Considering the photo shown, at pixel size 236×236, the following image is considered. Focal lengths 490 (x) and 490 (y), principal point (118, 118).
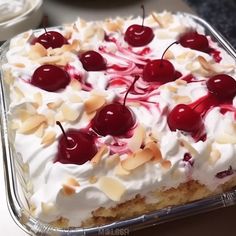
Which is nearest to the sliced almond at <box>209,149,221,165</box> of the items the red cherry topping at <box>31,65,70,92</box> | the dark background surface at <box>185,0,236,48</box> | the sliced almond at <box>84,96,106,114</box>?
the sliced almond at <box>84,96,106,114</box>

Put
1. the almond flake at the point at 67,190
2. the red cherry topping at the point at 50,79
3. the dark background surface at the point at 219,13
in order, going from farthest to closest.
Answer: the dark background surface at the point at 219,13, the red cherry topping at the point at 50,79, the almond flake at the point at 67,190

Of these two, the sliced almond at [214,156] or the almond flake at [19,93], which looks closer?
the sliced almond at [214,156]

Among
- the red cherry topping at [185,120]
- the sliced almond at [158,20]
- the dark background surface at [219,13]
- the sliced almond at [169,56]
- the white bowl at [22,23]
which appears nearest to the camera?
the red cherry topping at [185,120]

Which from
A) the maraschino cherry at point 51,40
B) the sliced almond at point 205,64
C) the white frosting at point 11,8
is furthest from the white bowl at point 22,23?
the sliced almond at point 205,64

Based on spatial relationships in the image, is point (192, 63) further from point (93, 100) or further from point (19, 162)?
point (19, 162)

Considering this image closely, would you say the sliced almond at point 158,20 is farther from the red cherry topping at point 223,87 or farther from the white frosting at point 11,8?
the white frosting at point 11,8

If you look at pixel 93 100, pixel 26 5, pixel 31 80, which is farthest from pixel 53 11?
pixel 93 100

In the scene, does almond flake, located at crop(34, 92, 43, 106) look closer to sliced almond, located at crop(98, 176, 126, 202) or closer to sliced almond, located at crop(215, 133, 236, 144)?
sliced almond, located at crop(98, 176, 126, 202)
